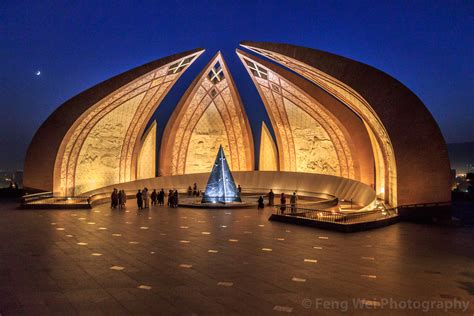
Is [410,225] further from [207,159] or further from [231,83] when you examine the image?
[207,159]

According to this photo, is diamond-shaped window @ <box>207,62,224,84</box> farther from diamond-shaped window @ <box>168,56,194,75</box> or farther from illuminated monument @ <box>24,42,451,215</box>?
diamond-shaped window @ <box>168,56,194,75</box>

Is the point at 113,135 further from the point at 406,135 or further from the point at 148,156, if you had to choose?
the point at 406,135

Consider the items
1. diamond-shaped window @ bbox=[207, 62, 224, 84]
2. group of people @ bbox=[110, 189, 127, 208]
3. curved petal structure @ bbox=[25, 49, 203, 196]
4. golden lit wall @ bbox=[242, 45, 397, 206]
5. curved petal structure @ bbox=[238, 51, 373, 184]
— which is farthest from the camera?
diamond-shaped window @ bbox=[207, 62, 224, 84]

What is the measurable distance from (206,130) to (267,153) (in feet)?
10.6

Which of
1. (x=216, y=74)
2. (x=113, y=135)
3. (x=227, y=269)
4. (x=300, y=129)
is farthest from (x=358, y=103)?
(x=113, y=135)

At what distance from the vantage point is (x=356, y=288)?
3908 mm

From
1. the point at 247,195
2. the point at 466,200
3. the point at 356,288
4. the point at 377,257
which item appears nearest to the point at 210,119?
the point at 247,195

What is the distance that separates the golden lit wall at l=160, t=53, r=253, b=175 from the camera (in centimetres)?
1745

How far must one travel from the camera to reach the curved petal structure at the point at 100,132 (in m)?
13.3

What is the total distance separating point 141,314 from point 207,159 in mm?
16579

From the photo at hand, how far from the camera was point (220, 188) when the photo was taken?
44.8 feet

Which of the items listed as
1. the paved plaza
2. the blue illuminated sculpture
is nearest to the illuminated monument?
the paved plaza

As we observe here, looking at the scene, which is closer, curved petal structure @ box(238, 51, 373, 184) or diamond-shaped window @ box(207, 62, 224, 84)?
curved petal structure @ box(238, 51, 373, 184)

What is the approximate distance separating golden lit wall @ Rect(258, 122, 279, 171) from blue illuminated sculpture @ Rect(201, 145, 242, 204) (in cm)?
544
